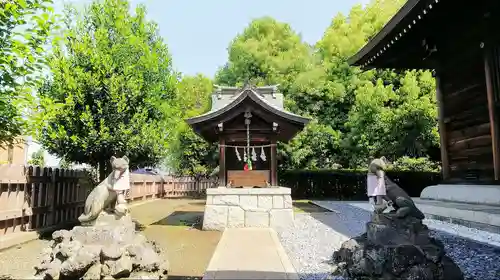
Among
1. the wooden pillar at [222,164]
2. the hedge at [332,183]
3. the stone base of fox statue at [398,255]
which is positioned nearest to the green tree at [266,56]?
the hedge at [332,183]

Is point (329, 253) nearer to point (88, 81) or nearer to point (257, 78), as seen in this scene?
point (88, 81)

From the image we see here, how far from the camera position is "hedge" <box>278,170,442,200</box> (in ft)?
61.3

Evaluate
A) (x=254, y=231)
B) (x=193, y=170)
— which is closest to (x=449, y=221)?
(x=254, y=231)

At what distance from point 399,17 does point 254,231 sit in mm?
6234

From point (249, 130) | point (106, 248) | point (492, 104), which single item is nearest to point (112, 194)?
point (106, 248)

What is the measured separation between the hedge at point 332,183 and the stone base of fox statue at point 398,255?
15.3 m

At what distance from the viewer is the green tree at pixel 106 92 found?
780cm

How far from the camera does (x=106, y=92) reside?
8.02 meters

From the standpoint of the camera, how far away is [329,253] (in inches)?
244

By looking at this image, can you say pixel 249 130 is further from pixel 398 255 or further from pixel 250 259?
pixel 398 255

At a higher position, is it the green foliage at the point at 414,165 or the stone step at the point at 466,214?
the green foliage at the point at 414,165

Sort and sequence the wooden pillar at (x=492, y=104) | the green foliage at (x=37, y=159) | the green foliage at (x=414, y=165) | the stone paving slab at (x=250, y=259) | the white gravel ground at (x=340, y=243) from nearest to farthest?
the stone paving slab at (x=250, y=259) < the white gravel ground at (x=340, y=243) < the wooden pillar at (x=492, y=104) < the green foliage at (x=414, y=165) < the green foliage at (x=37, y=159)

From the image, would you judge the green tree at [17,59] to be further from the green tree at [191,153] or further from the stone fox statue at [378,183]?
the green tree at [191,153]

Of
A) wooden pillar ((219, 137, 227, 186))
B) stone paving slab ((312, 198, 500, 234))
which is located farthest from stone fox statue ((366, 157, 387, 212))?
wooden pillar ((219, 137, 227, 186))
